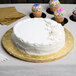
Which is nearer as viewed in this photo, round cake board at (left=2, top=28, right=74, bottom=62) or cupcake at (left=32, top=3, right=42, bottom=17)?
round cake board at (left=2, top=28, right=74, bottom=62)

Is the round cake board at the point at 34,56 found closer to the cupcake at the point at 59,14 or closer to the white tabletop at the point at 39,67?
the white tabletop at the point at 39,67

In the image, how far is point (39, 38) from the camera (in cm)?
102

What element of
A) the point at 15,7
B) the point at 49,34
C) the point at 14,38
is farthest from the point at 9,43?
the point at 15,7

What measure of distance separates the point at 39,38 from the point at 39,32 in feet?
0.19

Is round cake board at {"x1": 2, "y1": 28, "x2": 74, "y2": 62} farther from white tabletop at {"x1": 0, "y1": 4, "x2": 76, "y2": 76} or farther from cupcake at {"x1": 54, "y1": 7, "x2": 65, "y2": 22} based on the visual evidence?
cupcake at {"x1": 54, "y1": 7, "x2": 65, "y2": 22}

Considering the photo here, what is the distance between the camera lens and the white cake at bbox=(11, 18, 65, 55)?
100 cm

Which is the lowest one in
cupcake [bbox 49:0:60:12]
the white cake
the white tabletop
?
the white tabletop

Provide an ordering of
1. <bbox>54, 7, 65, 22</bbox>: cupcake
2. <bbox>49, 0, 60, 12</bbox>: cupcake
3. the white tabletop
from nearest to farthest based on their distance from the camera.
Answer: the white tabletop < <bbox>54, 7, 65, 22</bbox>: cupcake < <bbox>49, 0, 60, 12</bbox>: cupcake

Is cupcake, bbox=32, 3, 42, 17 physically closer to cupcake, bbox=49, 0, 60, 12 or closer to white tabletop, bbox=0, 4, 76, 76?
cupcake, bbox=49, 0, 60, 12

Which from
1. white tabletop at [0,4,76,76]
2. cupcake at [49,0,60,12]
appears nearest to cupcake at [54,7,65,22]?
cupcake at [49,0,60,12]

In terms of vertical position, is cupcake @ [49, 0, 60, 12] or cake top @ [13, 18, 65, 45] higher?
cupcake @ [49, 0, 60, 12]

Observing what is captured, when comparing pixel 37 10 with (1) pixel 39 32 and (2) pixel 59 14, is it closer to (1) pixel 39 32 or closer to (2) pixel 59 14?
(2) pixel 59 14

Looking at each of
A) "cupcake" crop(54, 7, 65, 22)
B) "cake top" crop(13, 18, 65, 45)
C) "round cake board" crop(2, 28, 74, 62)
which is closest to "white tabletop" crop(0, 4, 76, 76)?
"round cake board" crop(2, 28, 74, 62)

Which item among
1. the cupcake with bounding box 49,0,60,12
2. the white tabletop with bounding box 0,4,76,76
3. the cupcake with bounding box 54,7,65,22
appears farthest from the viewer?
the cupcake with bounding box 49,0,60,12
